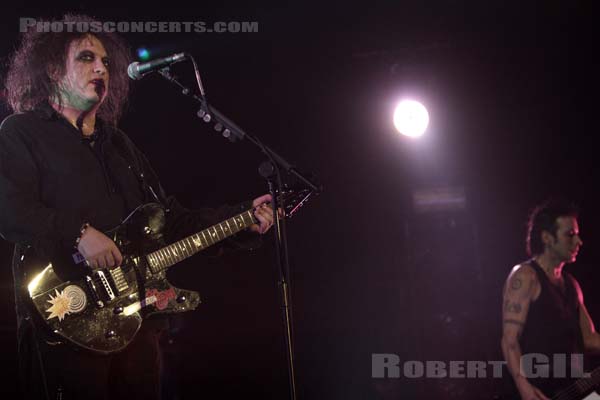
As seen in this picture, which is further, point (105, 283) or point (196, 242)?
point (196, 242)

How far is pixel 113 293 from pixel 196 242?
0.52 metres

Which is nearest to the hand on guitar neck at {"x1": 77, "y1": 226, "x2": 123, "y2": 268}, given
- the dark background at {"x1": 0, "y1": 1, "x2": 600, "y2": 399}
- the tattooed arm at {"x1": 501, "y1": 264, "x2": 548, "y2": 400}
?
the dark background at {"x1": 0, "y1": 1, "x2": 600, "y2": 399}

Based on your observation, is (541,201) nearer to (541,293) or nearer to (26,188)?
(541,293)

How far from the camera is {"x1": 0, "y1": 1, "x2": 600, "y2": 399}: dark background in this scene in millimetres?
4168

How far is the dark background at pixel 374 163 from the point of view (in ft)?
13.7

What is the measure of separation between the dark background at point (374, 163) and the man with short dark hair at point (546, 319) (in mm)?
749

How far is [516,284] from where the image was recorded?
4238 millimetres

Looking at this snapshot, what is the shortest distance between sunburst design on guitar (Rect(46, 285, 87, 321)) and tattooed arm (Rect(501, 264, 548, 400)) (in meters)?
2.75

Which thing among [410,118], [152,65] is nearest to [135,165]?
[152,65]

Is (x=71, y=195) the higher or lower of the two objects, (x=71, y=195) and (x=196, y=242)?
the higher

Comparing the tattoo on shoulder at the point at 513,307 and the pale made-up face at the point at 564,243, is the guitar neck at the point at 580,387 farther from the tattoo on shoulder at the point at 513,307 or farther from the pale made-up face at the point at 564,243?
the pale made-up face at the point at 564,243

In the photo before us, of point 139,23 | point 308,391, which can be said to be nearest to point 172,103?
point 139,23

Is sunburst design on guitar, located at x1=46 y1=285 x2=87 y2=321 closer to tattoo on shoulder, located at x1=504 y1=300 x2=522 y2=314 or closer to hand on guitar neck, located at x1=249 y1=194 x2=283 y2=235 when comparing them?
hand on guitar neck, located at x1=249 y1=194 x2=283 y2=235

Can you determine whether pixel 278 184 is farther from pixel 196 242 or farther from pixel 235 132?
pixel 196 242
